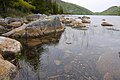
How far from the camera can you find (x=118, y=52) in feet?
50.3

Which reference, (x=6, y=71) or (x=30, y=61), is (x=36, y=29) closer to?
(x=30, y=61)

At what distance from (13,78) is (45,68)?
228cm

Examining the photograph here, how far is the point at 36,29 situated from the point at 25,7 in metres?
42.8

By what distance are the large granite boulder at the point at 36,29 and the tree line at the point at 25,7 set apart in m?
24.3

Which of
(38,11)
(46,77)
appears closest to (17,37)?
(46,77)

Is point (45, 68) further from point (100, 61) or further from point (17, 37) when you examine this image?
point (17, 37)

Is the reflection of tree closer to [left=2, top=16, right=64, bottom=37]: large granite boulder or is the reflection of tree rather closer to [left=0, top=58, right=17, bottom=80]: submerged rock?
[left=0, top=58, right=17, bottom=80]: submerged rock

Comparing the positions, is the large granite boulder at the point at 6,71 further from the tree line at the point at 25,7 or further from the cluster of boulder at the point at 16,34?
the tree line at the point at 25,7

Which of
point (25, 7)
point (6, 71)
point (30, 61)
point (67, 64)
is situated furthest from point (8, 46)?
point (25, 7)

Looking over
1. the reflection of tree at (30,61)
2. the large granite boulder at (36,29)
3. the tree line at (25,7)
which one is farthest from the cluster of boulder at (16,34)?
the tree line at (25,7)

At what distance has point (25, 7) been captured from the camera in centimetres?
6306

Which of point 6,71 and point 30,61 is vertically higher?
point 6,71

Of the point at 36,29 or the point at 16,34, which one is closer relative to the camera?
the point at 16,34

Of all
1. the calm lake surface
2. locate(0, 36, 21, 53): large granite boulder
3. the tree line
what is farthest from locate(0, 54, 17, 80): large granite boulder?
the tree line
